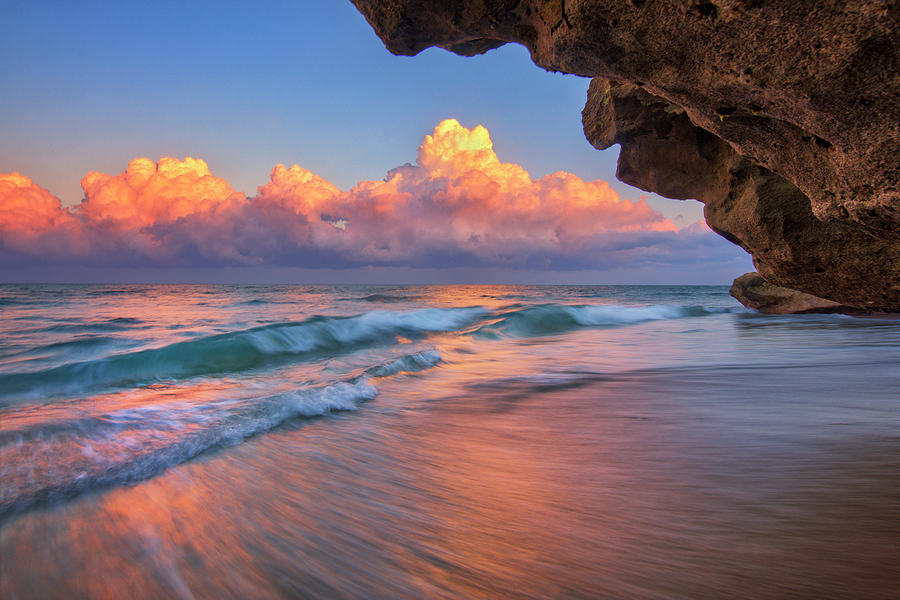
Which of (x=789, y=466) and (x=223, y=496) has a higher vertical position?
(x=789, y=466)

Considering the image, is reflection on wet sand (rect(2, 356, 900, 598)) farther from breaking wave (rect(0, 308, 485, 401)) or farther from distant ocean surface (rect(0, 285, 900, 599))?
breaking wave (rect(0, 308, 485, 401))

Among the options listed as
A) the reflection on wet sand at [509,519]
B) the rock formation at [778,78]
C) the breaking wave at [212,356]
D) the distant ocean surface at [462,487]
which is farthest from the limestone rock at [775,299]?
the breaking wave at [212,356]

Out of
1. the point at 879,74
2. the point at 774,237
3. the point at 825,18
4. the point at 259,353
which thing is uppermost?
the point at 825,18

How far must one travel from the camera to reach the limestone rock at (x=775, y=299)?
37.7ft

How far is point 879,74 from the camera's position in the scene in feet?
6.43

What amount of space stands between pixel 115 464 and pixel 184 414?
3.92ft

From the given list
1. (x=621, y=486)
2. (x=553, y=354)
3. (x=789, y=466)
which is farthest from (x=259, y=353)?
(x=789, y=466)

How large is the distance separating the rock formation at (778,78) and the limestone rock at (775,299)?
795cm

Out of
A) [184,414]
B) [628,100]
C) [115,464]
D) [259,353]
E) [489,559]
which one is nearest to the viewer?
[489,559]

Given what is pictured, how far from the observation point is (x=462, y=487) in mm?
2186

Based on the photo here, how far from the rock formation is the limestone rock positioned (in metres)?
7.95

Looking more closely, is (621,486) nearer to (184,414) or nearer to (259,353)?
(184,414)

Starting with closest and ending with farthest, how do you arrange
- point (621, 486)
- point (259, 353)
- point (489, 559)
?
point (489, 559) < point (621, 486) < point (259, 353)

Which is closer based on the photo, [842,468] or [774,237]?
[842,468]
